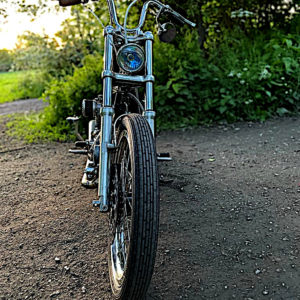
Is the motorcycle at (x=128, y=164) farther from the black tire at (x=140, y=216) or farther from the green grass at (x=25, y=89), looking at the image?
the green grass at (x=25, y=89)

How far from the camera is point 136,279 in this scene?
169cm

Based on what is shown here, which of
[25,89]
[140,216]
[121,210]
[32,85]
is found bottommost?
[121,210]

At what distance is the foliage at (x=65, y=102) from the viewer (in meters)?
5.50

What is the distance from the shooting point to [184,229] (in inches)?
105

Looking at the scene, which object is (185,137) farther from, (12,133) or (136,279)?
(136,279)

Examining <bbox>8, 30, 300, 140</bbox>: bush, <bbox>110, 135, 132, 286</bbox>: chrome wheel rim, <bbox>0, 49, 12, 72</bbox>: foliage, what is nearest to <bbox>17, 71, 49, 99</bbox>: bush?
<bbox>8, 30, 300, 140</bbox>: bush

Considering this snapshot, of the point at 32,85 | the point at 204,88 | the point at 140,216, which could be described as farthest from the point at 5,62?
the point at 140,216

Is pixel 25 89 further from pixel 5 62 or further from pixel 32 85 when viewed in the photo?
pixel 5 62

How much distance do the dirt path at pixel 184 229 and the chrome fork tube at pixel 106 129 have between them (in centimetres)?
48

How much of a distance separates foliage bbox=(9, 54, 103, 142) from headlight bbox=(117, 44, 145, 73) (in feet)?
10.6

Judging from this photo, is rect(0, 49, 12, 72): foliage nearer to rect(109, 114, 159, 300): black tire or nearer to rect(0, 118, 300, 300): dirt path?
rect(0, 118, 300, 300): dirt path

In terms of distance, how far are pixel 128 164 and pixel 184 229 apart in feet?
2.80

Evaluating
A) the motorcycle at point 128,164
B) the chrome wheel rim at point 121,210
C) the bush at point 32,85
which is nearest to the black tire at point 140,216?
the motorcycle at point 128,164

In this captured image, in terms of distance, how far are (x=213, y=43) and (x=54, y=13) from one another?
2.61 metres
